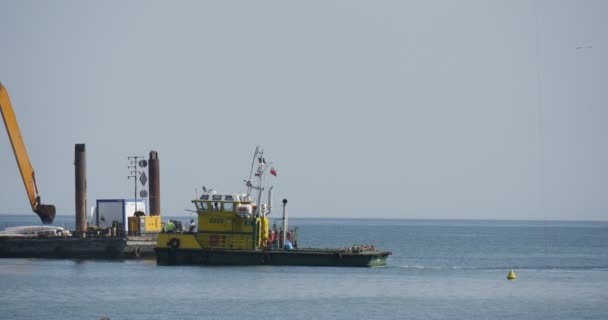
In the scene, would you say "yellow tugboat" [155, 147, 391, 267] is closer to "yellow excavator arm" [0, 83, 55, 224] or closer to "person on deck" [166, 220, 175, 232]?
"person on deck" [166, 220, 175, 232]

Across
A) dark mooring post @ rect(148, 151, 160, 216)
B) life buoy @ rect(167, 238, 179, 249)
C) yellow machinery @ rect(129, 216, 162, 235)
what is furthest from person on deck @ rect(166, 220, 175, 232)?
dark mooring post @ rect(148, 151, 160, 216)

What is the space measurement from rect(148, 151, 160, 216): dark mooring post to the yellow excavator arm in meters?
7.72

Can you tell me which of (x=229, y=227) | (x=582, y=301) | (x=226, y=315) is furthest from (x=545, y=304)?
(x=229, y=227)

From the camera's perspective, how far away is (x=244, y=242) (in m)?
62.4

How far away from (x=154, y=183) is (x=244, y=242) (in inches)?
645

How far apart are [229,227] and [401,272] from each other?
990 centimetres

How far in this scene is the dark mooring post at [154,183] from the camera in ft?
252

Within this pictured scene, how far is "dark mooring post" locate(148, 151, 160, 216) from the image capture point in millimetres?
76750

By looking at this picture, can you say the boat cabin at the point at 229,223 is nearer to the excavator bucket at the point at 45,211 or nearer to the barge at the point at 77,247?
the barge at the point at 77,247

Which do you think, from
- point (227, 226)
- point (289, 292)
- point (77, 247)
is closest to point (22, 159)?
point (77, 247)

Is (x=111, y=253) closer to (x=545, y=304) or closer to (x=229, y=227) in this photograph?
(x=229, y=227)

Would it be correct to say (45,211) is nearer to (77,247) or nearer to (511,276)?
(77,247)

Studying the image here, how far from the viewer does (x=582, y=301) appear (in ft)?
171

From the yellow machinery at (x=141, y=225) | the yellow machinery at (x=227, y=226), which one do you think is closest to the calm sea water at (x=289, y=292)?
the yellow machinery at (x=227, y=226)
